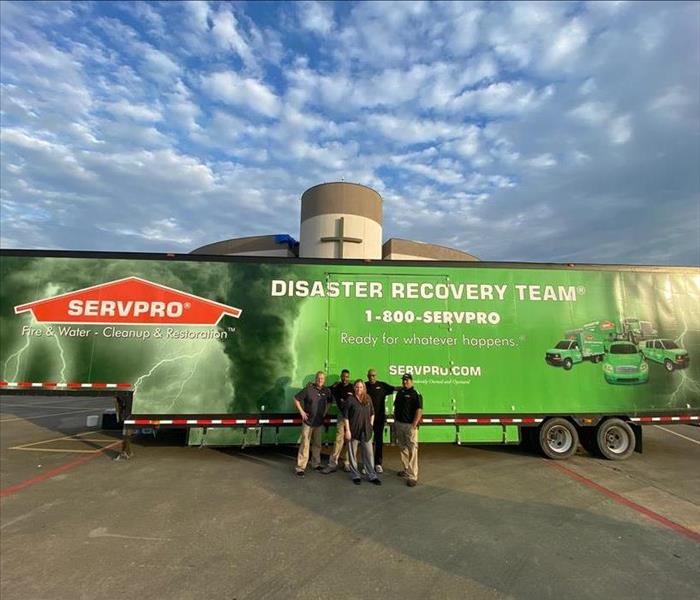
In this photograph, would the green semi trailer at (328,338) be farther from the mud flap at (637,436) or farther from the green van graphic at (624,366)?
the mud flap at (637,436)

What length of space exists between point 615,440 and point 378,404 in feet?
18.0

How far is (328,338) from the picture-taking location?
25.1ft

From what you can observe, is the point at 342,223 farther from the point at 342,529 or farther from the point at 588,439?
the point at 342,529

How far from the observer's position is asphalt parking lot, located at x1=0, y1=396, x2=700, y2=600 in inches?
150

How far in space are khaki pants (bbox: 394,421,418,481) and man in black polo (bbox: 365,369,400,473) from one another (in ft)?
1.35

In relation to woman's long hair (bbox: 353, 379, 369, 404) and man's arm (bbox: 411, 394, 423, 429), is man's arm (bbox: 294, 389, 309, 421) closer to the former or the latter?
woman's long hair (bbox: 353, 379, 369, 404)

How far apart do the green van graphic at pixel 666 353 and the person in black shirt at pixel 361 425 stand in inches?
240

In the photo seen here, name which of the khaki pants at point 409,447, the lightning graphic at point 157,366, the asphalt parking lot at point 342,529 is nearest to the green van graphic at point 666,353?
the asphalt parking lot at point 342,529

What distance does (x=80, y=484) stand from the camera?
21.1 feet

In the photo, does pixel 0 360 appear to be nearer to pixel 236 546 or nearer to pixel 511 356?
pixel 236 546

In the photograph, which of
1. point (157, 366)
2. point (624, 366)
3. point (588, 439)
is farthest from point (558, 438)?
point (157, 366)

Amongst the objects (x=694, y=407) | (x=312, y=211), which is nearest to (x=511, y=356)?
(x=694, y=407)

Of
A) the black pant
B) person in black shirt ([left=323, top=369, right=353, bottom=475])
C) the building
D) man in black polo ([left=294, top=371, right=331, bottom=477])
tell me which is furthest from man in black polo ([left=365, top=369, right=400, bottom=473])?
the building

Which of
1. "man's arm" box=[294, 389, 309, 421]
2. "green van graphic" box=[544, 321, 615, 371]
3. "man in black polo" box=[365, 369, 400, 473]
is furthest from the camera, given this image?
"green van graphic" box=[544, 321, 615, 371]
